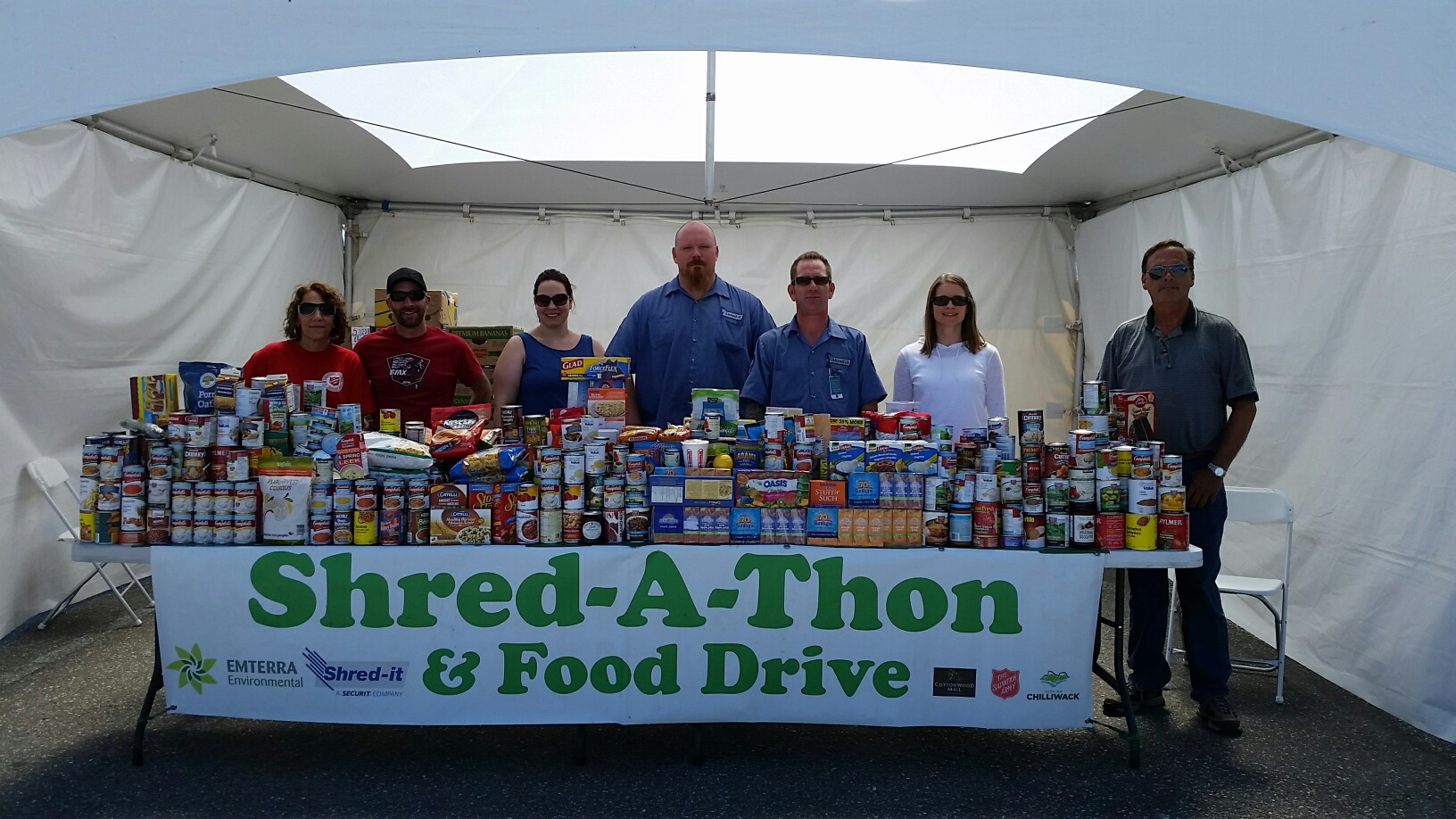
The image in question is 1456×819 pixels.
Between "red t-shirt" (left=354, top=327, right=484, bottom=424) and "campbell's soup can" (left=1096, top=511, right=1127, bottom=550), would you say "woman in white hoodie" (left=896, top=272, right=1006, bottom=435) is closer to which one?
"campbell's soup can" (left=1096, top=511, right=1127, bottom=550)

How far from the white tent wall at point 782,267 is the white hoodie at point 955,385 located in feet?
9.71

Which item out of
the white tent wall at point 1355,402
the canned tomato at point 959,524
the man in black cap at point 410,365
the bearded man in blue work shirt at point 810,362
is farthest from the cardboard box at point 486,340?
the white tent wall at point 1355,402

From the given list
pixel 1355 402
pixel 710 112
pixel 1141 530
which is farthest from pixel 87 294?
pixel 1355 402

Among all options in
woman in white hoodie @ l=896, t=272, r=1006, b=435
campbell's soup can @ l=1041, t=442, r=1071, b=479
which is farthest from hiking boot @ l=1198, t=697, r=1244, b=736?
woman in white hoodie @ l=896, t=272, r=1006, b=435

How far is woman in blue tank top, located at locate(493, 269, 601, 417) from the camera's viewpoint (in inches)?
154

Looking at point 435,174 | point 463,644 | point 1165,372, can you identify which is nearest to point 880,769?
point 463,644

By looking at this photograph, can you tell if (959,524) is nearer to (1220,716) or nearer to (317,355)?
(1220,716)

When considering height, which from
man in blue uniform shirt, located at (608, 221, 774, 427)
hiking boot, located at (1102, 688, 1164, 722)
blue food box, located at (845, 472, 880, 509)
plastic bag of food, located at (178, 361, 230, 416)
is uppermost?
man in blue uniform shirt, located at (608, 221, 774, 427)

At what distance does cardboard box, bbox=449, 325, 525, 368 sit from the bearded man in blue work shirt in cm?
287

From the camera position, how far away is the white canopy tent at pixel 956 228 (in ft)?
7.77

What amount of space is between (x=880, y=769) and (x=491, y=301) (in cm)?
518

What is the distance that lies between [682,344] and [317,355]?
160 cm

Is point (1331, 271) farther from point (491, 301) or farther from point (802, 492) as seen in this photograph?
point (491, 301)

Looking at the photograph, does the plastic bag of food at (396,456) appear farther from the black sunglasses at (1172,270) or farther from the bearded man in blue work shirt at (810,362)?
the black sunglasses at (1172,270)
